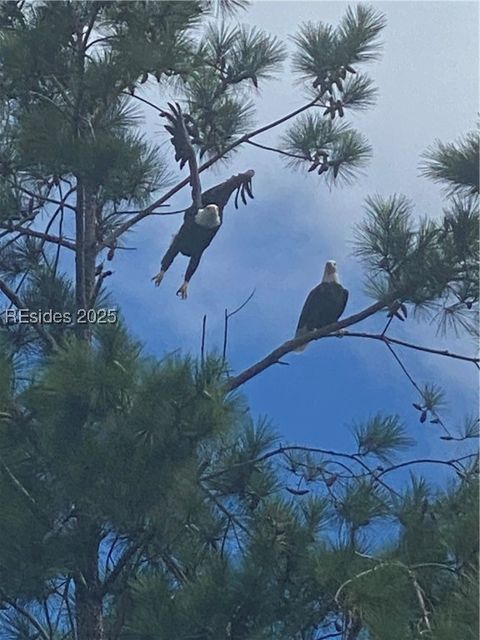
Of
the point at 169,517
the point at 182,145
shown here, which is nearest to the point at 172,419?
the point at 169,517

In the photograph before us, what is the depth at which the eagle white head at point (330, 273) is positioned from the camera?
4.08m

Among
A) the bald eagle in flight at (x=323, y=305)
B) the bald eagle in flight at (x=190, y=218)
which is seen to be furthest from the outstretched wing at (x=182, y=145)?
the bald eagle in flight at (x=323, y=305)

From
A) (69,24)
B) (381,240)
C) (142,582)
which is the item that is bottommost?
(142,582)

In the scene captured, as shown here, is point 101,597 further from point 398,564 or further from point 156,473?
point 398,564

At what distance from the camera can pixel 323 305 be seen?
4.05 meters

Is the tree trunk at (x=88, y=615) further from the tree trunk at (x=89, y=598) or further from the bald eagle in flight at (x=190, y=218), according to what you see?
the bald eagle in flight at (x=190, y=218)

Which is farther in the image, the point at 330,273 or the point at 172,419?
the point at 330,273

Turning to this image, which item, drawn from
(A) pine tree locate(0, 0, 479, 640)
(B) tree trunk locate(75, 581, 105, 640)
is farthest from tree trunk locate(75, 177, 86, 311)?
(B) tree trunk locate(75, 581, 105, 640)

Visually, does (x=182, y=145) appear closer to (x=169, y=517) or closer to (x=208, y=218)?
(x=208, y=218)

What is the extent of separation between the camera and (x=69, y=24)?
365cm

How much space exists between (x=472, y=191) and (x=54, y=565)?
4.11 ft

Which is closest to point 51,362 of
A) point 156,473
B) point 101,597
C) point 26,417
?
point 26,417

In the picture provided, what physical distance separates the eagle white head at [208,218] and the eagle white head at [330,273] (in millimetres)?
384

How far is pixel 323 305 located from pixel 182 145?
0.56m
